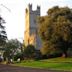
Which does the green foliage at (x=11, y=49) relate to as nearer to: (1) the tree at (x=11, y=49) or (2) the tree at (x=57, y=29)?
(1) the tree at (x=11, y=49)

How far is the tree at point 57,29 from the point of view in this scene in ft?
221

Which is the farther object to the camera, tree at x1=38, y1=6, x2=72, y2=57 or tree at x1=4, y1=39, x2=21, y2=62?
tree at x1=4, y1=39, x2=21, y2=62

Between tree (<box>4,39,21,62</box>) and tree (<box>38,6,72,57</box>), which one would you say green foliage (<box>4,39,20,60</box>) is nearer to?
tree (<box>4,39,21,62</box>)

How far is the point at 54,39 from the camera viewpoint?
6806 cm

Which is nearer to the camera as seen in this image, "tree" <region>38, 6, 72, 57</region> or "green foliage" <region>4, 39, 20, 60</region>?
"tree" <region>38, 6, 72, 57</region>

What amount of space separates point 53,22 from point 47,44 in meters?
4.76

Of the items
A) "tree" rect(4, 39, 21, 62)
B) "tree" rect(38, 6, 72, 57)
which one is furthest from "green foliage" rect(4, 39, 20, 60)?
"tree" rect(38, 6, 72, 57)

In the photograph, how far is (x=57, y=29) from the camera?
223ft

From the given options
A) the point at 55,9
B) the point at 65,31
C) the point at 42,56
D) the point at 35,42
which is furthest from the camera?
the point at 35,42

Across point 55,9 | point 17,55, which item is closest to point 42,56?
Result: point 17,55

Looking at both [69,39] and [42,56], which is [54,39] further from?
[42,56]

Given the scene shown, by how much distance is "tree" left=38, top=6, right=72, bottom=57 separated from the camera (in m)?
67.4

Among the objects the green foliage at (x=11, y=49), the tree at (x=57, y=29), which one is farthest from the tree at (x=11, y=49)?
the tree at (x=57, y=29)

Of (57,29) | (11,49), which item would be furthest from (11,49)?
(57,29)
